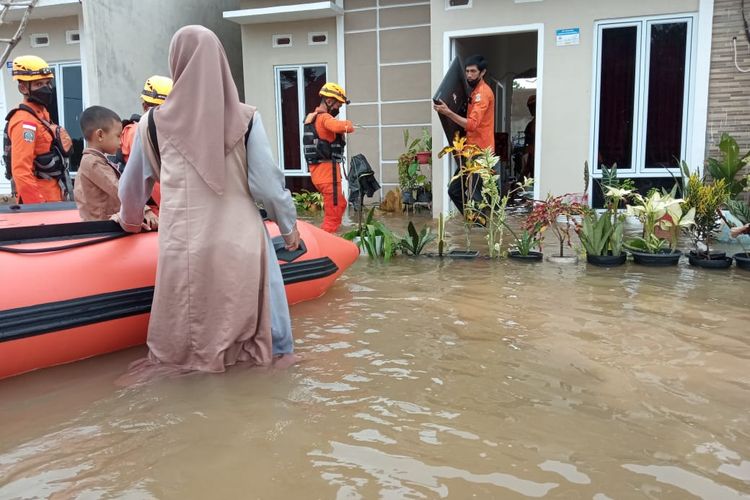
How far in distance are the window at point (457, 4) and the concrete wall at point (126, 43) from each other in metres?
5.15

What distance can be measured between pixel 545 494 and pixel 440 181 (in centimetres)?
657

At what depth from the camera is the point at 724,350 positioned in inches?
132

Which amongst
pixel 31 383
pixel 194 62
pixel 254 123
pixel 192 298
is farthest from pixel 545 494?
pixel 31 383

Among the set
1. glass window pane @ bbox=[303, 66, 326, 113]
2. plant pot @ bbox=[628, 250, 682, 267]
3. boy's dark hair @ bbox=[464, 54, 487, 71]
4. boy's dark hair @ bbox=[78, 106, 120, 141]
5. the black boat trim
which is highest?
glass window pane @ bbox=[303, 66, 326, 113]

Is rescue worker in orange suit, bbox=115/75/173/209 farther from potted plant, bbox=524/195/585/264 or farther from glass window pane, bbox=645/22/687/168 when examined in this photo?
glass window pane, bbox=645/22/687/168

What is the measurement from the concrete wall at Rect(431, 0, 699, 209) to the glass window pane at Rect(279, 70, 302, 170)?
3394 millimetres

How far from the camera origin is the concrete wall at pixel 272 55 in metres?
10.3

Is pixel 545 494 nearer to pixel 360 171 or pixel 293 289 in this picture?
pixel 293 289

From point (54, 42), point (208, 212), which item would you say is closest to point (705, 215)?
point (208, 212)

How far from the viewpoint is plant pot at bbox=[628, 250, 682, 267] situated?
5.39 metres

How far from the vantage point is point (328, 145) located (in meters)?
6.75

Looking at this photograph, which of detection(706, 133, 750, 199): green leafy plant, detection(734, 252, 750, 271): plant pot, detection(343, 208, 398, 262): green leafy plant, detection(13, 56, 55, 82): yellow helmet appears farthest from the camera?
detection(706, 133, 750, 199): green leafy plant

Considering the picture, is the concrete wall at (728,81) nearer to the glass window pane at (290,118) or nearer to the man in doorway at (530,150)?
the man in doorway at (530,150)


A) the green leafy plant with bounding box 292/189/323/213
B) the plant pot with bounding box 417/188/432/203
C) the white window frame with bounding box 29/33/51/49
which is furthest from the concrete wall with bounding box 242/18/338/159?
the white window frame with bounding box 29/33/51/49
